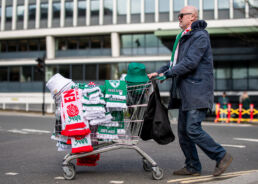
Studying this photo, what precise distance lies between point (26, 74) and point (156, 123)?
120 feet

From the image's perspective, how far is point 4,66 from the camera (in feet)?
132

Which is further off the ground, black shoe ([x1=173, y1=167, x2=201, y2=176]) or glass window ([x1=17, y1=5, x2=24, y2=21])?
glass window ([x1=17, y1=5, x2=24, y2=21])

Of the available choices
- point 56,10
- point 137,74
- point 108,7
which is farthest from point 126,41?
point 137,74

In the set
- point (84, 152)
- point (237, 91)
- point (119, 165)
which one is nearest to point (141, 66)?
point (84, 152)

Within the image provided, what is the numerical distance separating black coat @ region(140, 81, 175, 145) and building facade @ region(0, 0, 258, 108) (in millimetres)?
25658

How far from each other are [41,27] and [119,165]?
1359 inches

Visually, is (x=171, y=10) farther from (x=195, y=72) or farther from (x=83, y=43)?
(x=195, y=72)

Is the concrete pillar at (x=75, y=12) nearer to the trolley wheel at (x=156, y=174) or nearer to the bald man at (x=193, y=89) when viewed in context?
the bald man at (x=193, y=89)

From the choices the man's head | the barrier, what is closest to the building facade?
the barrier

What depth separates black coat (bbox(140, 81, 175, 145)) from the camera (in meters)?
4.50

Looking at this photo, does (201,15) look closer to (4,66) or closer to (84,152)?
(4,66)

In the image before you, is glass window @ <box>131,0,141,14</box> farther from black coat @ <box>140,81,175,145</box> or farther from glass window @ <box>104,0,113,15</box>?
black coat @ <box>140,81,175,145</box>

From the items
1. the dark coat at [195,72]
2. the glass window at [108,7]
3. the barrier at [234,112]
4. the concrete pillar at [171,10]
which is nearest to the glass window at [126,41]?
the glass window at [108,7]

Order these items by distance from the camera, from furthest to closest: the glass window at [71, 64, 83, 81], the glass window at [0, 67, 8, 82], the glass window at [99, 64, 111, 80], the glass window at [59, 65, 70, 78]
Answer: the glass window at [0, 67, 8, 82]
the glass window at [59, 65, 70, 78]
the glass window at [71, 64, 83, 81]
the glass window at [99, 64, 111, 80]
